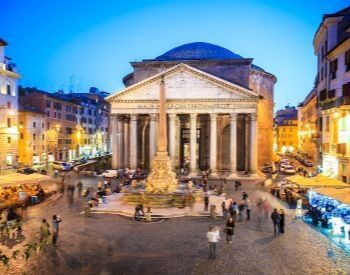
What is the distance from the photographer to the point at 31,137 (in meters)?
55.8

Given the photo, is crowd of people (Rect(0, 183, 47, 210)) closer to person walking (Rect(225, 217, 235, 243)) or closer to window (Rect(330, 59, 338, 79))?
person walking (Rect(225, 217, 235, 243))

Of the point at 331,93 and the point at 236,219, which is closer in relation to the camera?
the point at 236,219

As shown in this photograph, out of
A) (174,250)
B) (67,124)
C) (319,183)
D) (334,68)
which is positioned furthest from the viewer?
(67,124)

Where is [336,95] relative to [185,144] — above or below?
above

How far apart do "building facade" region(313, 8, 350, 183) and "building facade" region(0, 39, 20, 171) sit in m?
31.8

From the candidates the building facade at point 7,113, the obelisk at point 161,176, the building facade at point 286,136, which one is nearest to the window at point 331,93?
the obelisk at point 161,176

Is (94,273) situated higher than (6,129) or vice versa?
(6,129)

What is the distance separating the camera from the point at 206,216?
2241 centimetres

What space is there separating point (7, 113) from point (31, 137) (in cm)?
1363

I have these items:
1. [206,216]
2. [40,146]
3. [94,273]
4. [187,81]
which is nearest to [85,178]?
[187,81]

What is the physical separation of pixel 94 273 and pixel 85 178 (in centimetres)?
3065

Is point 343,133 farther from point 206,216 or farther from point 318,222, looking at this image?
point 206,216

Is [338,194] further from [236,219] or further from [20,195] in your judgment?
[20,195]

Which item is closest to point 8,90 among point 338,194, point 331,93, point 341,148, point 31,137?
point 31,137
